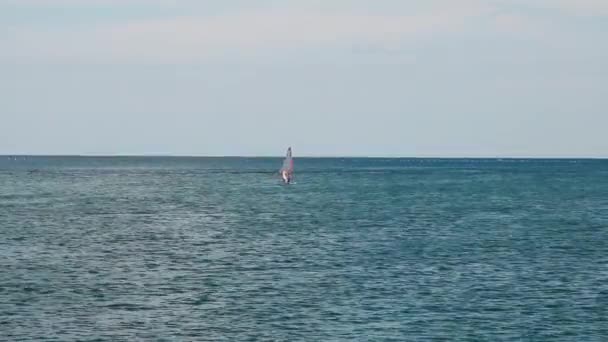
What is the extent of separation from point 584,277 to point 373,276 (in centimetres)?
1326

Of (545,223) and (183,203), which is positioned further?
(183,203)

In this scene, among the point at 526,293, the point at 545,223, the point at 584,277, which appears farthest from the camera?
the point at 545,223

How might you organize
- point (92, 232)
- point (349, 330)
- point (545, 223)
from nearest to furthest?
point (349, 330)
point (92, 232)
point (545, 223)

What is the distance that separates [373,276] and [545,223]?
55040 millimetres

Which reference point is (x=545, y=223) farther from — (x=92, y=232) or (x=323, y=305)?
(x=323, y=305)

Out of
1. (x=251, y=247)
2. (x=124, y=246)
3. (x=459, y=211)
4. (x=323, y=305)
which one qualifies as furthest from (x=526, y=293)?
(x=459, y=211)

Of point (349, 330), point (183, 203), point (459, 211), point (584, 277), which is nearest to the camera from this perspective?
point (349, 330)

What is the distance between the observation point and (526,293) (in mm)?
64438

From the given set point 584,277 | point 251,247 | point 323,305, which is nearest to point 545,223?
point 251,247

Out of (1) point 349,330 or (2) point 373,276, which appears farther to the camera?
(2) point 373,276

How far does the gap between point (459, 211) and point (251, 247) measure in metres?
56.5

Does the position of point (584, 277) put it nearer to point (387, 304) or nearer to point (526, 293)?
point (526, 293)

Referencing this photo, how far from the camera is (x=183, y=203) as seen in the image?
17262cm

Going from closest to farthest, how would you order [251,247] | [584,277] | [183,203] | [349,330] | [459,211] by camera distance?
[349,330] < [584,277] < [251,247] < [459,211] < [183,203]
